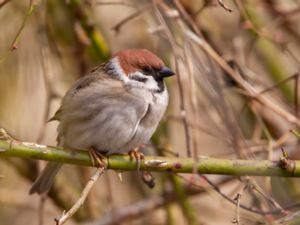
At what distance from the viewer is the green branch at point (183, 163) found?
2.21 metres

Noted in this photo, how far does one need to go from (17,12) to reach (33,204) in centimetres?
115

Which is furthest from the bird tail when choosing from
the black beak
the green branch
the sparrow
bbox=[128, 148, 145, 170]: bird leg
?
the green branch

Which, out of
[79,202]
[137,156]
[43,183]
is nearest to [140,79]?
[137,156]

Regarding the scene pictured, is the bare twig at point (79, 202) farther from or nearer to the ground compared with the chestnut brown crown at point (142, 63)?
farther from the ground

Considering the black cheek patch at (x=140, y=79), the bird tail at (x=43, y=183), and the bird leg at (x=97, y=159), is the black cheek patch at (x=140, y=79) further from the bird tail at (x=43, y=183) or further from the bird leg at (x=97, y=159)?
the bird tail at (x=43, y=183)

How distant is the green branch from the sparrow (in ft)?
1.71

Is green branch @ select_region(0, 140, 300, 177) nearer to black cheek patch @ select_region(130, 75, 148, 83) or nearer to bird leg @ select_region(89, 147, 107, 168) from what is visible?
bird leg @ select_region(89, 147, 107, 168)

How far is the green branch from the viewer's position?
7.25 ft

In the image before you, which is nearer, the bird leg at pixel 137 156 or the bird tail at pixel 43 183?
the bird leg at pixel 137 156

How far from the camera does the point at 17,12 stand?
150 inches

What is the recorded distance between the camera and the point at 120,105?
293 cm

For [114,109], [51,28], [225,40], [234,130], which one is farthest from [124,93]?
[225,40]

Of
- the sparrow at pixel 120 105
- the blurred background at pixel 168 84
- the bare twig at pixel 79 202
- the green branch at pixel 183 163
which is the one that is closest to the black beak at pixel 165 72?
the sparrow at pixel 120 105

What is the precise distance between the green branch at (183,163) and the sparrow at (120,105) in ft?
1.71
